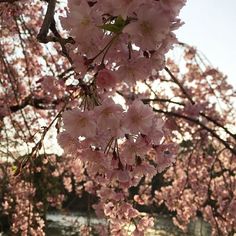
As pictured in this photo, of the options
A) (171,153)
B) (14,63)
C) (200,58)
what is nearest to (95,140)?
(171,153)

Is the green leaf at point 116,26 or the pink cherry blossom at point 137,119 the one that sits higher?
the green leaf at point 116,26

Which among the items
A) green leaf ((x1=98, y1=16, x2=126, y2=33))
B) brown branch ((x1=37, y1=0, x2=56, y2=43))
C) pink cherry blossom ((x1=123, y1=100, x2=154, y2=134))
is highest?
brown branch ((x1=37, y1=0, x2=56, y2=43))

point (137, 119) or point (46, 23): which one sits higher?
point (46, 23)

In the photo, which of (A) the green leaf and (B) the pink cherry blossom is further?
(B) the pink cherry blossom

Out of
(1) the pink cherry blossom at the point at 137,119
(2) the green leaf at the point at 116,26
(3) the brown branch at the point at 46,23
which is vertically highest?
(3) the brown branch at the point at 46,23

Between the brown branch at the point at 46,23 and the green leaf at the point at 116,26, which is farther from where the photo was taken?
the brown branch at the point at 46,23

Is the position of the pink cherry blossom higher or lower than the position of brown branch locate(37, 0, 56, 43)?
lower

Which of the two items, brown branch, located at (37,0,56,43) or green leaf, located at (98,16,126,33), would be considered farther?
brown branch, located at (37,0,56,43)

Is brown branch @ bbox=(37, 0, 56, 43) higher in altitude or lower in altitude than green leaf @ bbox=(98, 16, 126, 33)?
higher

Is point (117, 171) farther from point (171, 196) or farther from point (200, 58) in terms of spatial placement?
point (171, 196)

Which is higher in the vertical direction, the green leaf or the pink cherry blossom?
the green leaf

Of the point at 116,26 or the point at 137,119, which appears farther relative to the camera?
the point at 137,119

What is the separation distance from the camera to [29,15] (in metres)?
6.82

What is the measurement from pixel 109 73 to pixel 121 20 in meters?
0.21
